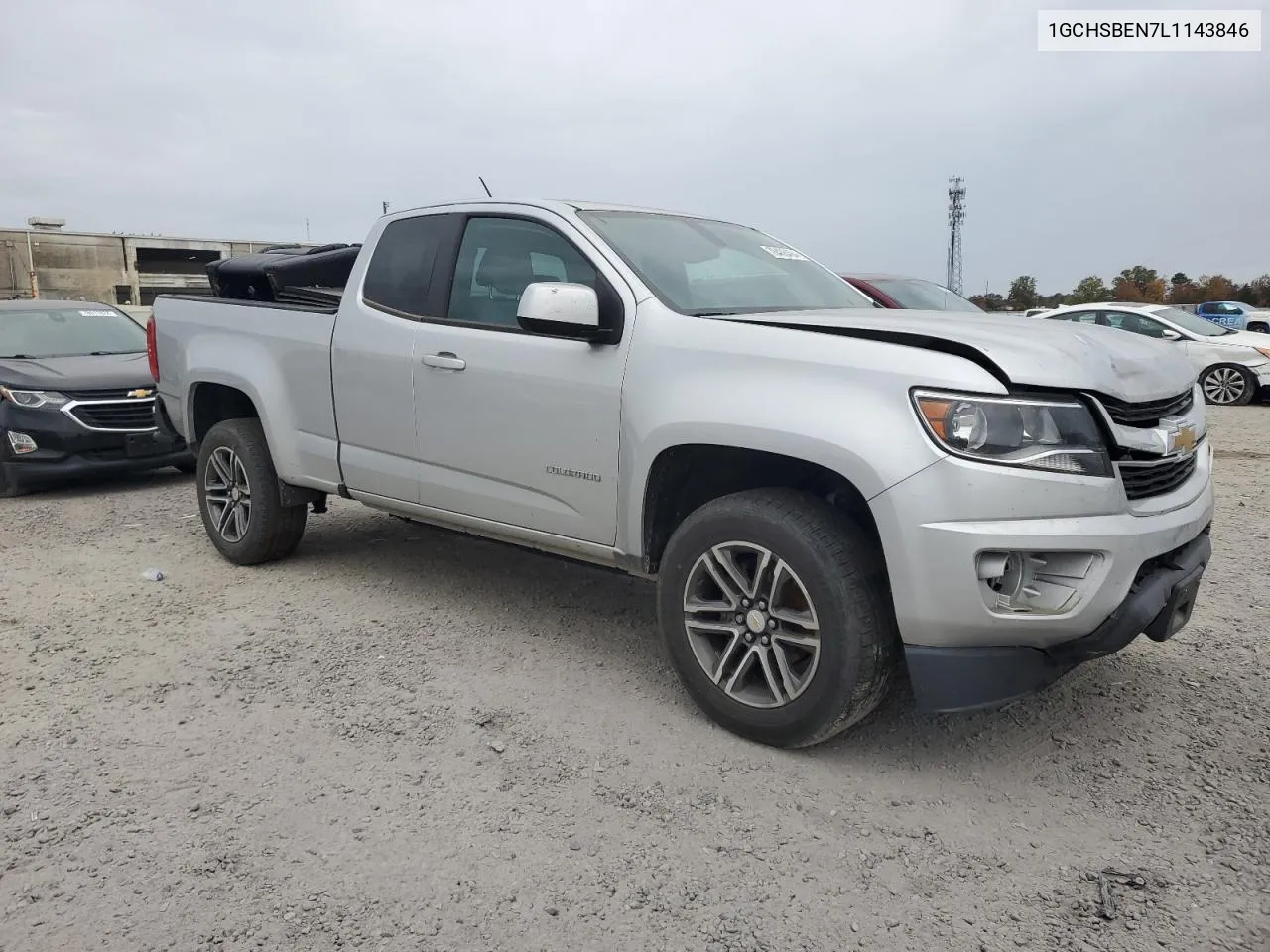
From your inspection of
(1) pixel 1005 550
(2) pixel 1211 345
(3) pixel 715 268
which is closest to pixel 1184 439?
(1) pixel 1005 550

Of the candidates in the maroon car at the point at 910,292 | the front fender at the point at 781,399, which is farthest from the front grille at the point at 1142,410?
the maroon car at the point at 910,292

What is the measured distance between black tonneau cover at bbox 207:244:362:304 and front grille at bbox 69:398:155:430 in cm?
245

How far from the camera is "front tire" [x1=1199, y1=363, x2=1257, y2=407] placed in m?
12.6

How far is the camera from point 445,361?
13.2 feet

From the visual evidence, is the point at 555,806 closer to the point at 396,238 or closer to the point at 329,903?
the point at 329,903

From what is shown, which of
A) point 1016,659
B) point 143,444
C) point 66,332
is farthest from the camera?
point 66,332

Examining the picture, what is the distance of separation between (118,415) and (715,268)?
5.93 metres

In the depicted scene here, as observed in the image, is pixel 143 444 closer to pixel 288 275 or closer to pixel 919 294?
pixel 288 275

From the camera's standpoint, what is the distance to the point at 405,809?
2.84 m

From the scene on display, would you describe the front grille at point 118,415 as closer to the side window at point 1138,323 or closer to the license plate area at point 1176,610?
the license plate area at point 1176,610

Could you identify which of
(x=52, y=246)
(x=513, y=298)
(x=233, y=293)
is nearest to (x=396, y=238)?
(x=513, y=298)

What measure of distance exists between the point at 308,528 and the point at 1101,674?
4.77 meters

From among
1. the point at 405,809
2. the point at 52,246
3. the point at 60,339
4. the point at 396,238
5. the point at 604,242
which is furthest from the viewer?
the point at 52,246

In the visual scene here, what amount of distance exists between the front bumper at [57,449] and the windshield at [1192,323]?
1248cm
